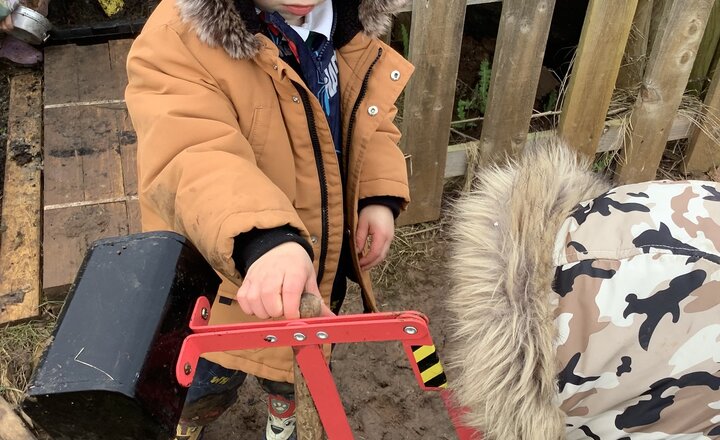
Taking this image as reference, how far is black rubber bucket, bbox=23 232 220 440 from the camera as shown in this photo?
2.68 feet

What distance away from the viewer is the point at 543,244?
3.67 feet

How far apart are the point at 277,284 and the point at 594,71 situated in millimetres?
1855

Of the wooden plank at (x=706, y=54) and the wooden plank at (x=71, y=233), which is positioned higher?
the wooden plank at (x=706, y=54)

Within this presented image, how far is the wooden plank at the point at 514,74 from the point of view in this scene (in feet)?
7.53

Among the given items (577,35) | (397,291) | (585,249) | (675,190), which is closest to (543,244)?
(585,249)

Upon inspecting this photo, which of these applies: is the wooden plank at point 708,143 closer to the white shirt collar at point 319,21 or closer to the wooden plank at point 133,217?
the white shirt collar at point 319,21

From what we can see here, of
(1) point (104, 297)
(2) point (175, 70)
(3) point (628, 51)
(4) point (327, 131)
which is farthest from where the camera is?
(3) point (628, 51)

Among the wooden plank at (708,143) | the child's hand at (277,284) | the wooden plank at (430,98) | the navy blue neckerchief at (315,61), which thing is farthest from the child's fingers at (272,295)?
the wooden plank at (708,143)

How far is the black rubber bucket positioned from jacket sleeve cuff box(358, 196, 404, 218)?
0.74m

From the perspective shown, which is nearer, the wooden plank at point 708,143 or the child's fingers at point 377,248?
the child's fingers at point 377,248

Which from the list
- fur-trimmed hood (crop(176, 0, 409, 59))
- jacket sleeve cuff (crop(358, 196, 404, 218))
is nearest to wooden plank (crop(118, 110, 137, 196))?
jacket sleeve cuff (crop(358, 196, 404, 218))

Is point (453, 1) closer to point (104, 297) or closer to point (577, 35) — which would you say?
point (577, 35)

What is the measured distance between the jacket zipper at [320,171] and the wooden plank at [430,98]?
99 cm

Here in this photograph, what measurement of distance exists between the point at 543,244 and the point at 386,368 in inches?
51.9
